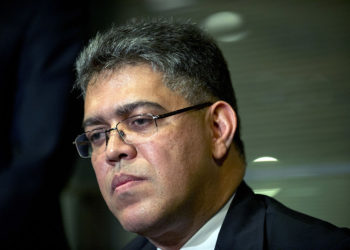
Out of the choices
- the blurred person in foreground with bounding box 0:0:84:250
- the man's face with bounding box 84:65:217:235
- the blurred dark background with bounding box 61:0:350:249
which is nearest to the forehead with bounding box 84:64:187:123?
the man's face with bounding box 84:65:217:235

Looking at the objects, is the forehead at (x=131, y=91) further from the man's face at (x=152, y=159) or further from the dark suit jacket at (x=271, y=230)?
the dark suit jacket at (x=271, y=230)

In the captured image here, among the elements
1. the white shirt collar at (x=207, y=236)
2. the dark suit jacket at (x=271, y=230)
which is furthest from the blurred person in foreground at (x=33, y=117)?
the dark suit jacket at (x=271, y=230)

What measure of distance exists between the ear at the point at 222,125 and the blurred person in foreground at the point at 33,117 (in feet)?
1.55

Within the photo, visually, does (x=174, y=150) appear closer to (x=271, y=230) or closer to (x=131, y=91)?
(x=131, y=91)

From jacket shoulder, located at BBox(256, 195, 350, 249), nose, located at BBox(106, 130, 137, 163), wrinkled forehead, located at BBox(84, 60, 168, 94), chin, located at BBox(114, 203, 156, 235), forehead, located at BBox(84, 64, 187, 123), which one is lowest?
jacket shoulder, located at BBox(256, 195, 350, 249)

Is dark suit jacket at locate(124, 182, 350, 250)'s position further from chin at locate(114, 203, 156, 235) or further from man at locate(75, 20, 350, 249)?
chin at locate(114, 203, 156, 235)

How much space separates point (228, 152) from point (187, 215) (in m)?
0.25

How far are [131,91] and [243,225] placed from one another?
534 mm

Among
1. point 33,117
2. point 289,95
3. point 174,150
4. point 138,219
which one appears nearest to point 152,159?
point 174,150

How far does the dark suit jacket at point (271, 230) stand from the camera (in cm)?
112

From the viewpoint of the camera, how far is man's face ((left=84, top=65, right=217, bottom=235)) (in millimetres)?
1179

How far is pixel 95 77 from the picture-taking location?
54.8 inches

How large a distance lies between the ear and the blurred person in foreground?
0.47m

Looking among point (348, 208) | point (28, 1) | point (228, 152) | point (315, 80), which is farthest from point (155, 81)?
point (348, 208)
